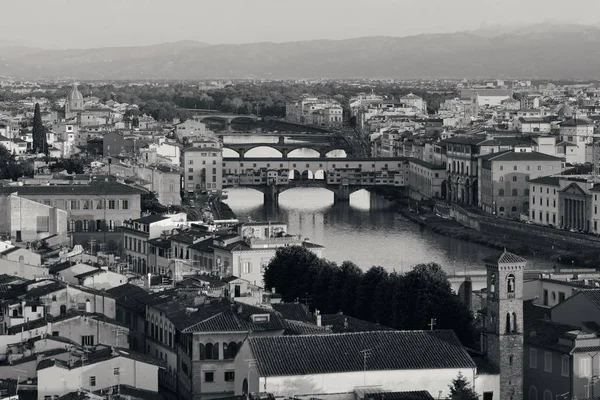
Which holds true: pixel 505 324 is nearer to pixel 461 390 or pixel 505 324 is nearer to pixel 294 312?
pixel 461 390

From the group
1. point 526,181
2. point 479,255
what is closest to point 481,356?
point 479,255

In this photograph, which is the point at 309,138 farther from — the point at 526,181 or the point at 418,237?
the point at 418,237

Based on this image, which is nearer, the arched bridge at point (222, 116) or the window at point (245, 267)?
the window at point (245, 267)

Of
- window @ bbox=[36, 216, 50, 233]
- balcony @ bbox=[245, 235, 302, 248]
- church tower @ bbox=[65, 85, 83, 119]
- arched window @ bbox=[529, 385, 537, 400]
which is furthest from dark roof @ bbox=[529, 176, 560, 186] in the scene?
church tower @ bbox=[65, 85, 83, 119]

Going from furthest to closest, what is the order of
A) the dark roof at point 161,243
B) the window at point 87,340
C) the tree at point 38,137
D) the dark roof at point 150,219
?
the tree at point 38,137 < the dark roof at point 150,219 < the dark roof at point 161,243 < the window at point 87,340

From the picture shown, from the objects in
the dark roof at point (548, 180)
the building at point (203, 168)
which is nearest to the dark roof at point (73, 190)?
the dark roof at point (548, 180)

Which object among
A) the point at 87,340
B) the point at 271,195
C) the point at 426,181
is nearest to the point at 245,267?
the point at 87,340

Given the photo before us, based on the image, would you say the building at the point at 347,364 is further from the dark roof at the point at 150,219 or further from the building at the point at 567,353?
the dark roof at the point at 150,219
